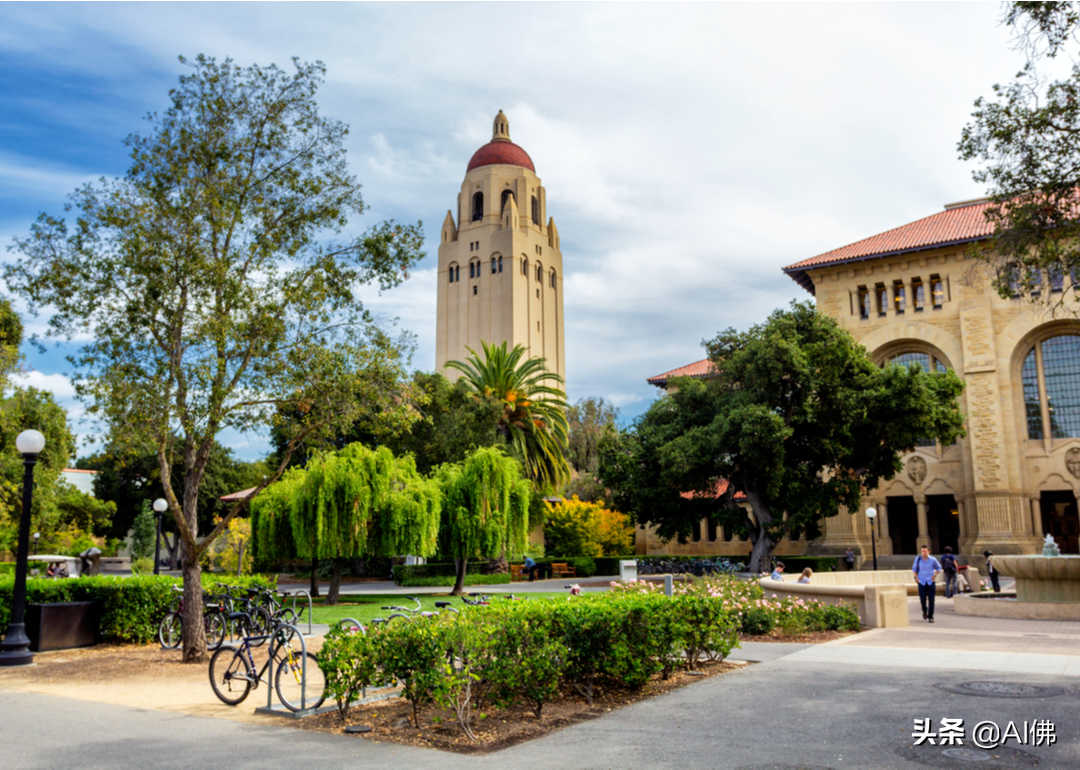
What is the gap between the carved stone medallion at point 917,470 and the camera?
4119 cm

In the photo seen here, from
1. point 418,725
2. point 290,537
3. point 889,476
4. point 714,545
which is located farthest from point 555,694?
point 714,545

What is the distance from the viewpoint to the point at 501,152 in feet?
303

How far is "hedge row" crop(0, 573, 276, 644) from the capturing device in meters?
14.9

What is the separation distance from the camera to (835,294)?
145 ft

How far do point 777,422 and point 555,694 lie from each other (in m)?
23.5

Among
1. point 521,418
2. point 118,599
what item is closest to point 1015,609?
point 118,599

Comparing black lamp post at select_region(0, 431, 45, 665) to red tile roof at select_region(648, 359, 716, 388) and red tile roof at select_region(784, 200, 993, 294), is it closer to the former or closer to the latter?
red tile roof at select_region(784, 200, 993, 294)

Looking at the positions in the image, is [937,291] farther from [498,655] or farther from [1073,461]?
[498,655]

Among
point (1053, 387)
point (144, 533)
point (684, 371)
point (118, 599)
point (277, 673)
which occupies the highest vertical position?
point (684, 371)

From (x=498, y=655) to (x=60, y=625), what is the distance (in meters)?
10.7

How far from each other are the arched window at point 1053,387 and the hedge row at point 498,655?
3791 centimetres

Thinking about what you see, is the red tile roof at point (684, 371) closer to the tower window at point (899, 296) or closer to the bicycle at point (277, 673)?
the tower window at point (899, 296)

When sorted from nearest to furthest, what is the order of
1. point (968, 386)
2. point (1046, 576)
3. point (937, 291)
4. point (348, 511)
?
point (1046, 576) < point (348, 511) < point (968, 386) < point (937, 291)

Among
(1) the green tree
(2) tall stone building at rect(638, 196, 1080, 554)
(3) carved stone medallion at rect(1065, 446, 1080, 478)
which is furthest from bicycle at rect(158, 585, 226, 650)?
(1) the green tree
